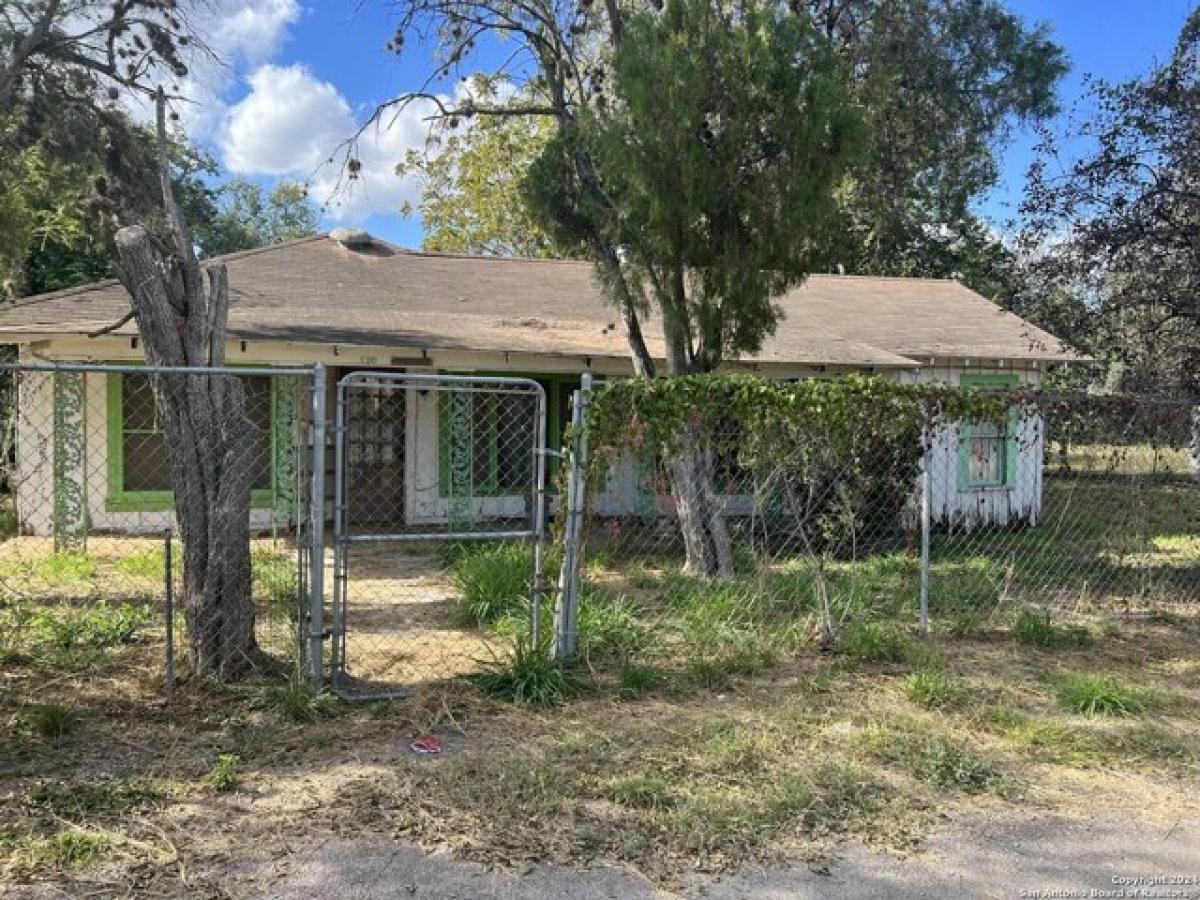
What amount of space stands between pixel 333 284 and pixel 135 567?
6.37 metres

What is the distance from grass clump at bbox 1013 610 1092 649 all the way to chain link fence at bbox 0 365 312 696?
4.91 m

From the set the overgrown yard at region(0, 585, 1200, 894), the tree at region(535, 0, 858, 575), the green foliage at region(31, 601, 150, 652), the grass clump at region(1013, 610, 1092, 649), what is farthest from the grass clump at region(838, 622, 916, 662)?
the green foliage at region(31, 601, 150, 652)

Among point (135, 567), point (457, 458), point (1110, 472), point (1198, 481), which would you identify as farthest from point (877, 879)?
point (457, 458)

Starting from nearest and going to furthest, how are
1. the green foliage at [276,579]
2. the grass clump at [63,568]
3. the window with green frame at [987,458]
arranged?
the green foliage at [276,579] → the grass clump at [63,568] → the window with green frame at [987,458]

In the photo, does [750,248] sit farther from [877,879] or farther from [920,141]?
[920,141]

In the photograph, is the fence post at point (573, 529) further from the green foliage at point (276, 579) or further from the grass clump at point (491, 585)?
the green foliage at point (276, 579)

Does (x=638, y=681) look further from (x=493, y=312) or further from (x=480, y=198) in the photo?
(x=480, y=198)

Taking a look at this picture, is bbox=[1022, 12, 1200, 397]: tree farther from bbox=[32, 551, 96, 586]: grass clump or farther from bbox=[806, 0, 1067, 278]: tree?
bbox=[32, 551, 96, 586]: grass clump

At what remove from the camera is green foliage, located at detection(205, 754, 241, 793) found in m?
3.94

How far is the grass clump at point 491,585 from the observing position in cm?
695

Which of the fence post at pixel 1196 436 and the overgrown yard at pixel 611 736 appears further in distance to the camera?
the fence post at pixel 1196 436

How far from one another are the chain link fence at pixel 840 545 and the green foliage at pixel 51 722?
8.31 ft

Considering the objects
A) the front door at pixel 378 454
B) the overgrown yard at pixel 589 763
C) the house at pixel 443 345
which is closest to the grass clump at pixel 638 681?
the overgrown yard at pixel 589 763

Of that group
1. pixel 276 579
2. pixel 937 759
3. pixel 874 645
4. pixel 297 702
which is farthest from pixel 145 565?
pixel 937 759
